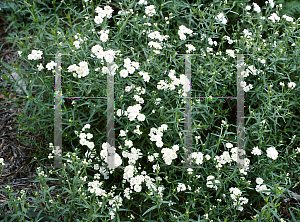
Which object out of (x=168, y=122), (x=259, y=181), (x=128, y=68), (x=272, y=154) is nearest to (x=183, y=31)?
(x=128, y=68)

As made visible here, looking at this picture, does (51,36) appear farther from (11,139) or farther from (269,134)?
(269,134)

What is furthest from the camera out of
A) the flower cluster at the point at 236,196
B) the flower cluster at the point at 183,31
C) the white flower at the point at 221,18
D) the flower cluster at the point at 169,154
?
the white flower at the point at 221,18

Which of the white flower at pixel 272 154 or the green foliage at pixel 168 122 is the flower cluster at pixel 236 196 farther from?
the white flower at pixel 272 154

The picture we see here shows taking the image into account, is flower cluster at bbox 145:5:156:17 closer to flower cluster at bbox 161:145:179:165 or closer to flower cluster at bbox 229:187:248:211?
flower cluster at bbox 161:145:179:165

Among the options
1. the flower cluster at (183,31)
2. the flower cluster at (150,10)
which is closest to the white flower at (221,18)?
the flower cluster at (183,31)

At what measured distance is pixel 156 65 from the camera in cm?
364

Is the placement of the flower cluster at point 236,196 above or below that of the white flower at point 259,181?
below

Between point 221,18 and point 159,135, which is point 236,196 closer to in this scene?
point 159,135

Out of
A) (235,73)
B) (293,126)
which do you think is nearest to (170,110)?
(235,73)

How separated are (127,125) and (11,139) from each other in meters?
1.78

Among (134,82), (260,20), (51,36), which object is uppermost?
(260,20)

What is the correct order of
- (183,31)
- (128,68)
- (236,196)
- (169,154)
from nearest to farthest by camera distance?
(236,196) → (169,154) → (128,68) → (183,31)

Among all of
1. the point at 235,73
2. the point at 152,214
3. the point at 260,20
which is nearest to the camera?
the point at 152,214

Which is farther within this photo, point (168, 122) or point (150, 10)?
point (150, 10)
